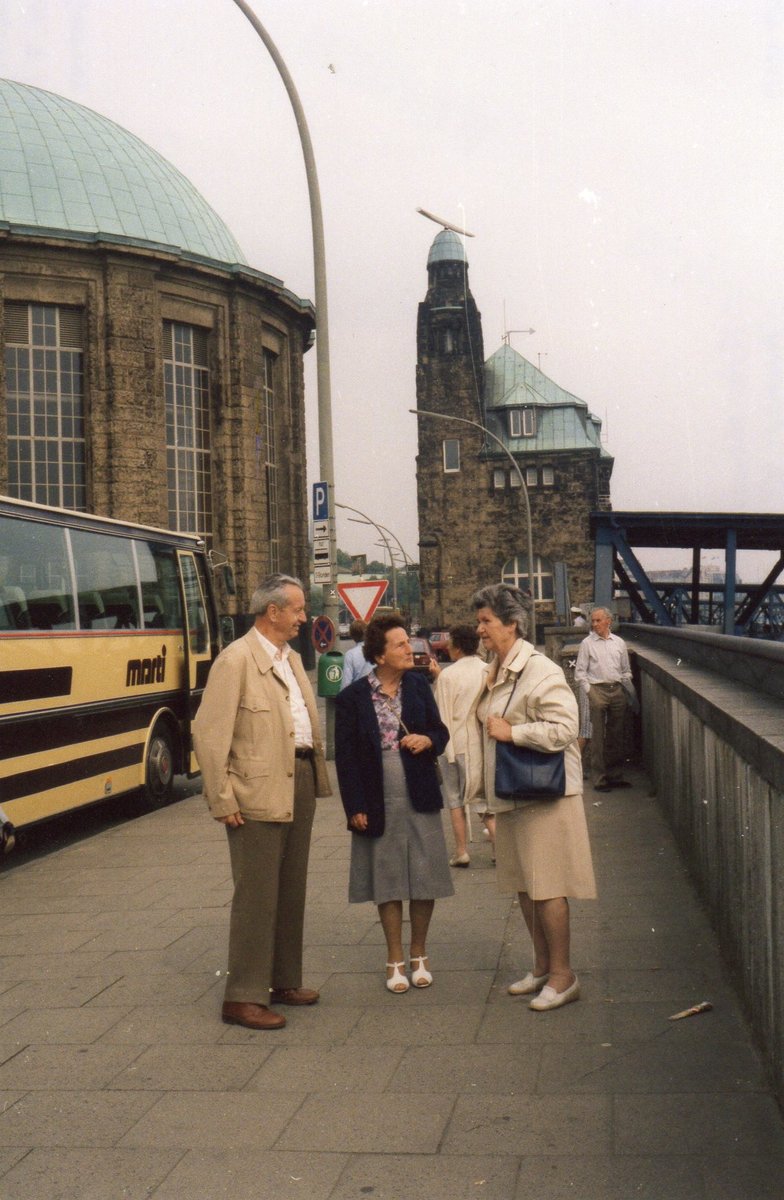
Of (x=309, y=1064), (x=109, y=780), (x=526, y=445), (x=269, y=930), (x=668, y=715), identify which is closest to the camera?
(x=309, y=1064)

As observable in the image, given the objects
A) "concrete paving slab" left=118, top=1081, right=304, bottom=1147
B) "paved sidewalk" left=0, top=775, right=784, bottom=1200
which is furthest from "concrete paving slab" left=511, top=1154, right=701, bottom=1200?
"concrete paving slab" left=118, top=1081, right=304, bottom=1147

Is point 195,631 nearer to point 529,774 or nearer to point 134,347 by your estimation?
point 529,774

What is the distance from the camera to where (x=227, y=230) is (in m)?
39.5

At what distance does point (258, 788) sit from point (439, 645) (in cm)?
4616

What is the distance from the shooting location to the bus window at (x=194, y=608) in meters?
15.1

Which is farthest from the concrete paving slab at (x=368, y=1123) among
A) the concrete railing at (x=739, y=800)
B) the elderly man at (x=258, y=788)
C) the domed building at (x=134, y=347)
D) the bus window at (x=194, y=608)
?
the domed building at (x=134, y=347)

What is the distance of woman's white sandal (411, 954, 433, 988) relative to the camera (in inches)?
238

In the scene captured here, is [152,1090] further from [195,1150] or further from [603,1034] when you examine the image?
[603,1034]

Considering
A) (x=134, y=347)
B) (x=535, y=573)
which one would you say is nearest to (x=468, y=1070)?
(x=134, y=347)

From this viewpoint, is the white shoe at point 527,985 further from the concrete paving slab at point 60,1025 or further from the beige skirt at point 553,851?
the concrete paving slab at point 60,1025

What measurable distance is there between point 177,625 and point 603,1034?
10.2m

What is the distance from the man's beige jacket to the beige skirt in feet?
3.44

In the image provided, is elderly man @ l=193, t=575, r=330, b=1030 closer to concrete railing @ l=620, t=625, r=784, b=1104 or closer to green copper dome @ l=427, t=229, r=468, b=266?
concrete railing @ l=620, t=625, r=784, b=1104

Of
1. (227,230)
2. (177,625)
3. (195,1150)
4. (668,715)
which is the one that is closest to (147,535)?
(177,625)
